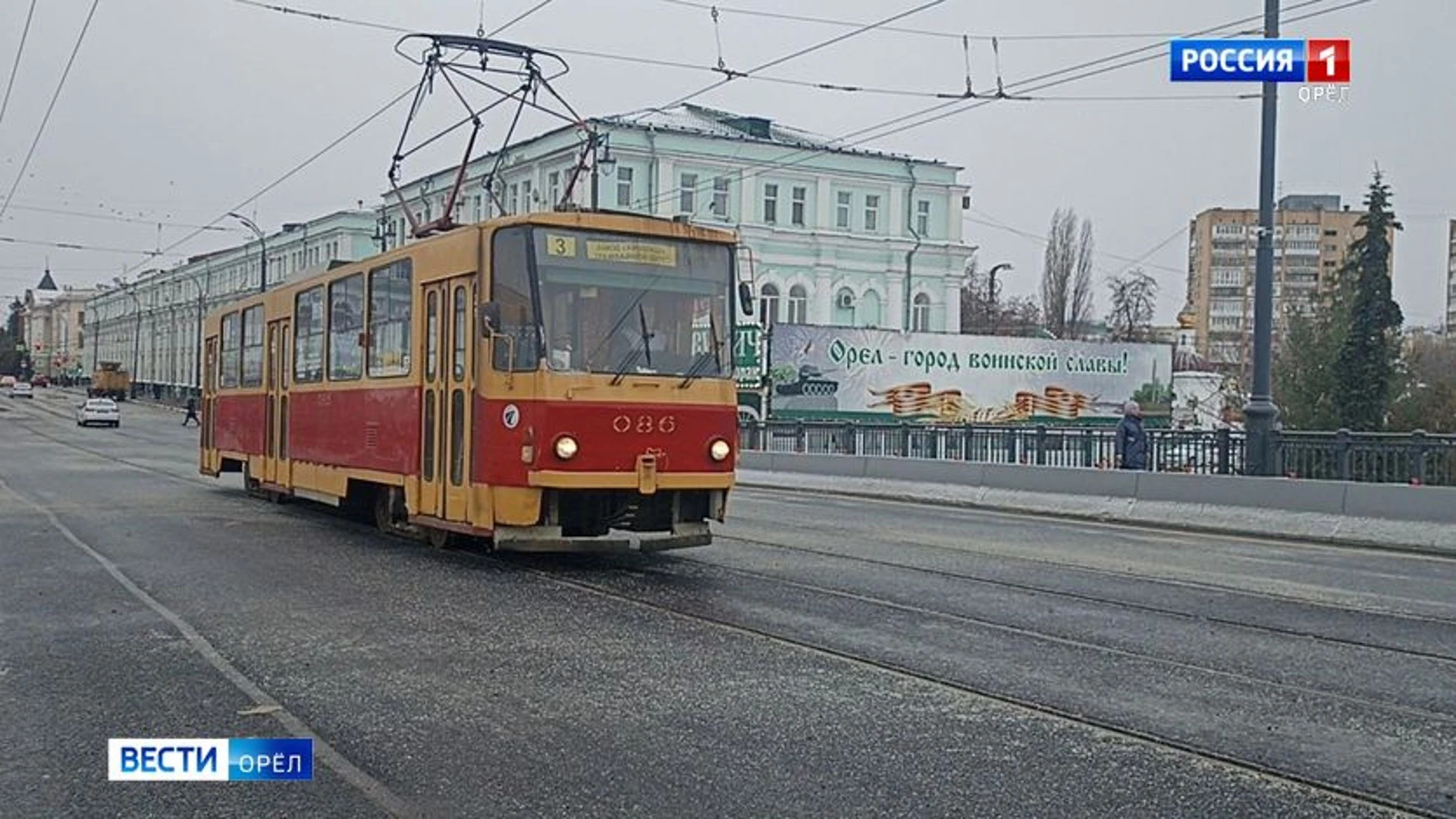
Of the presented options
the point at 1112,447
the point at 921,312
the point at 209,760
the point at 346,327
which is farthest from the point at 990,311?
the point at 209,760

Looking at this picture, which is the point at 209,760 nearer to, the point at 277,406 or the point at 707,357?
the point at 707,357

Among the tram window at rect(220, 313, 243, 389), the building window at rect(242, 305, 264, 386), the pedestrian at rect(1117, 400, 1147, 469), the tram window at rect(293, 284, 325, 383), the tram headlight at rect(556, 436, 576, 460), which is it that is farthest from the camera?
the pedestrian at rect(1117, 400, 1147, 469)

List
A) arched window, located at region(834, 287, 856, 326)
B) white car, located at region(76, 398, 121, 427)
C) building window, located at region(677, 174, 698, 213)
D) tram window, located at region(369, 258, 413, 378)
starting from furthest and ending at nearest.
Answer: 1. arched window, located at region(834, 287, 856, 326)
2. building window, located at region(677, 174, 698, 213)
3. white car, located at region(76, 398, 121, 427)
4. tram window, located at region(369, 258, 413, 378)

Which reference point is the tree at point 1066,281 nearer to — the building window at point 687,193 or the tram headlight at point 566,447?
the building window at point 687,193

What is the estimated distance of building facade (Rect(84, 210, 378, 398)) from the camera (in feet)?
276

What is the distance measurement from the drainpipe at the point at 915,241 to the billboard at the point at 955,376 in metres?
8.67

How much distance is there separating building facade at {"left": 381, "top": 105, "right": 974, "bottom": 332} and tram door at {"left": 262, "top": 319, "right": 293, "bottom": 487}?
39.9 m

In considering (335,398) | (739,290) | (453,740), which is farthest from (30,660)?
(335,398)

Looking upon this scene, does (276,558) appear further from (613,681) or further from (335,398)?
(613,681)

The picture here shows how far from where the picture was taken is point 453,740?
267 inches

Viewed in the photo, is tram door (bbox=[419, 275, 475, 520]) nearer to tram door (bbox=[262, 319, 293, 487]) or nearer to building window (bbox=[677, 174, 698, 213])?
tram door (bbox=[262, 319, 293, 487])

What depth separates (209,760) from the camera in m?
6.38

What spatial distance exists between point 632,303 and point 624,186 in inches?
2017

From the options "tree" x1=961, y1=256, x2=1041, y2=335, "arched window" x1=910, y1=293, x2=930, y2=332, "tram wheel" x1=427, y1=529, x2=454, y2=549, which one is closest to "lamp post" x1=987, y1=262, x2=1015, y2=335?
"tree" x1=961, y1=256, x2=1041, y2=335
